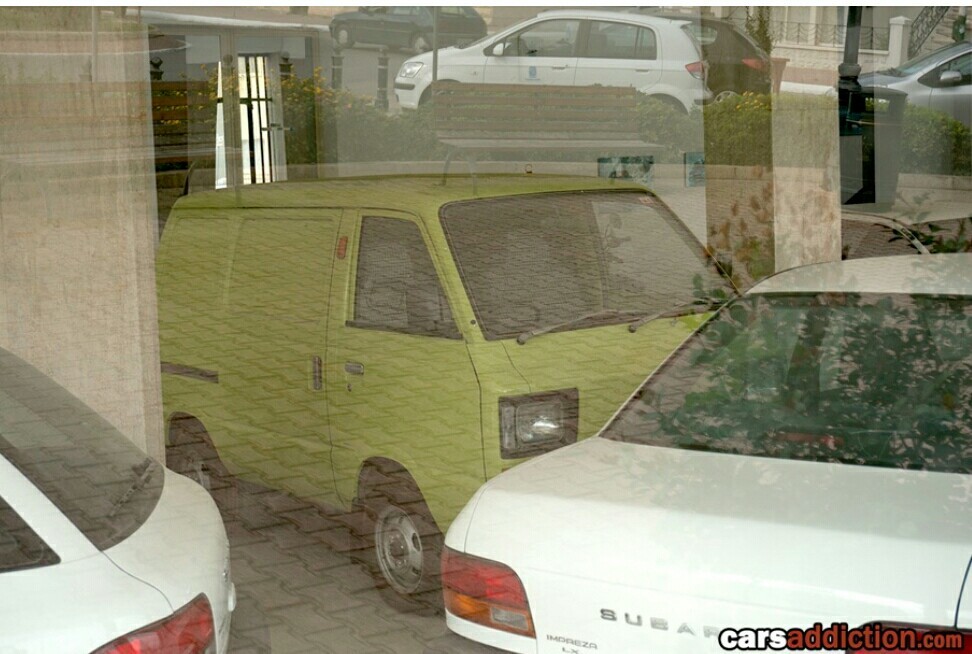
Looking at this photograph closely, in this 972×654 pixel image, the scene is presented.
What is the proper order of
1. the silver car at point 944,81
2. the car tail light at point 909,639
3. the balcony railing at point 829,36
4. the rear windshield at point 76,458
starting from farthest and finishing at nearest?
the silver car at point 944,81
the balcony railing at point 829,36
the rear windshield at point 76,458
the car tail light at point 909,639

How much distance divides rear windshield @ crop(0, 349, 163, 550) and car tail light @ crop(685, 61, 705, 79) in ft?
7.01

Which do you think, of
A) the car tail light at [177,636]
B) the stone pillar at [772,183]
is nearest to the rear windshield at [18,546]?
the car tail light at [177,636]

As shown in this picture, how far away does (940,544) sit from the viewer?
248cm

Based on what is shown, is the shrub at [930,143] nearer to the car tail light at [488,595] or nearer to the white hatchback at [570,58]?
the white hatchback at [570,58]

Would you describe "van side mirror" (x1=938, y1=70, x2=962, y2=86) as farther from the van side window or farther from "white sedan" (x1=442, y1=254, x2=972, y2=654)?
the van side window

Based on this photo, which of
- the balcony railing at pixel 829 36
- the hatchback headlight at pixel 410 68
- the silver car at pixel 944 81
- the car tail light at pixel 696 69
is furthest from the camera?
the silver car at pixel 944 81

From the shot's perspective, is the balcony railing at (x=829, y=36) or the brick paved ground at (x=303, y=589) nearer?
the brick paved ground at (x=303, y=589)

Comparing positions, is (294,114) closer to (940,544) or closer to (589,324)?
(589,324)

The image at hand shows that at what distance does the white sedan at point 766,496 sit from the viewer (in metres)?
2.46

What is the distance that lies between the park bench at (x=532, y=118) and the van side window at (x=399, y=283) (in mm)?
300

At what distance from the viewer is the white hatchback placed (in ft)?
12.9

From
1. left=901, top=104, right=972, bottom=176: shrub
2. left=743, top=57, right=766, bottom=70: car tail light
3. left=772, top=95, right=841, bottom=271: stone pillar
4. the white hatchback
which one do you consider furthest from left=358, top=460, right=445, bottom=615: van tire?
left=901, top=104, right=972, bottom=176: shrub

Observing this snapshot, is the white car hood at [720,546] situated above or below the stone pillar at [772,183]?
below

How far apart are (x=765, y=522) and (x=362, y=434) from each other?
158 cm
